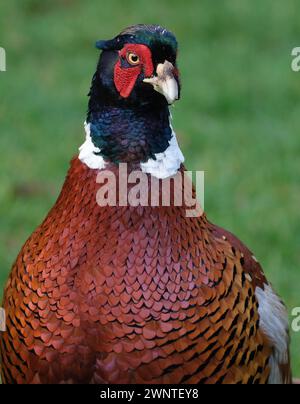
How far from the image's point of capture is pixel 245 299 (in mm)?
2949

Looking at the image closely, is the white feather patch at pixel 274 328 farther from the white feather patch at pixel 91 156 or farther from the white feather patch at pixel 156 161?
the white feather patch at pixel 91 156

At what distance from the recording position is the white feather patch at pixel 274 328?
3074mm

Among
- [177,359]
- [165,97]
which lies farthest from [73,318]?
[165,97]

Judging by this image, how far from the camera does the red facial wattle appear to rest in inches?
105

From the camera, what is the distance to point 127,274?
278cm

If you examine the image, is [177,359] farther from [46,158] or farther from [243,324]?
[46,158]

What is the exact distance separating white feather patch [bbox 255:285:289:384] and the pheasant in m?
0.21

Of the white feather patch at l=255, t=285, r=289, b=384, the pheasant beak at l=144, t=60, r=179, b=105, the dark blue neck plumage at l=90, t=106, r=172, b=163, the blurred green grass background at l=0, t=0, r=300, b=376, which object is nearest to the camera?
the pheasant beak at l=144, t=60, r=179, b=105

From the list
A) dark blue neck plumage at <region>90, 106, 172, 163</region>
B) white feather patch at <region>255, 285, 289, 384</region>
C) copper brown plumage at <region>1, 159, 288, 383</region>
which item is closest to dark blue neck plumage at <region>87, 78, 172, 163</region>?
dark blue neck plumage at <region>90, 106, 172, 163</region>

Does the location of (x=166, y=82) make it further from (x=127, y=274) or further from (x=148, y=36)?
(x=127, y=274)

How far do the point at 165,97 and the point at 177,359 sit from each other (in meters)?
0.76

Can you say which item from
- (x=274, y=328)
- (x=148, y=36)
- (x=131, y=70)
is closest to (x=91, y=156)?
(x=131, y=70)

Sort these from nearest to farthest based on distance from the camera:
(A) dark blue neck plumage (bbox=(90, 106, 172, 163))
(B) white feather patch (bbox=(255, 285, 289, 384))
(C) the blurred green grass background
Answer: (A) dark blue neck plumage (bbox=(90, 106, 172, 163)), (B) white feather patch (bbox=(255, 285, 289, 384)), (C) the blurred green grass background

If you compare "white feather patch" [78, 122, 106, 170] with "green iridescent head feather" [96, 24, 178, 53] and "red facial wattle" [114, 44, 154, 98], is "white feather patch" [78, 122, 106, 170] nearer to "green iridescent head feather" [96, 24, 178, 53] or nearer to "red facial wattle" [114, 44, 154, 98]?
"red facial wattle" [114, 44, 154, 98]
